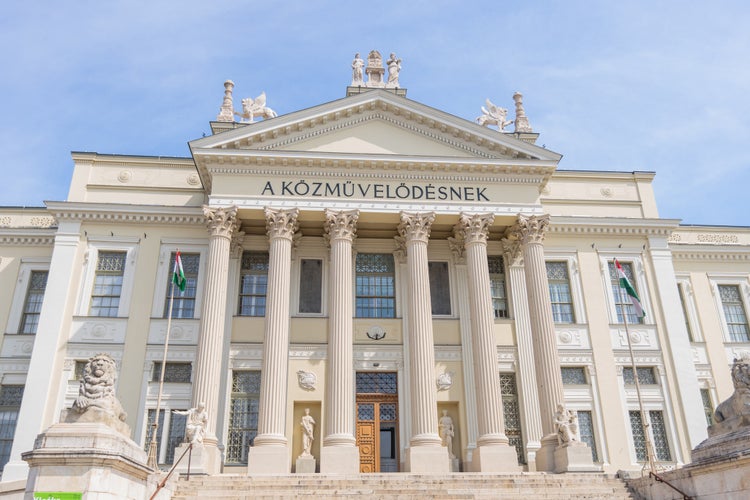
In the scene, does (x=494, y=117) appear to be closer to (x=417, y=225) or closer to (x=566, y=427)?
(x=417, y=225)

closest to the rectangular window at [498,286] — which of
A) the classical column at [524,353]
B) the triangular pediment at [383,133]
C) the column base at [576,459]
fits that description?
the classical column at [524,353]

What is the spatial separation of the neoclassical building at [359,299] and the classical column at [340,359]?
8 centimetres

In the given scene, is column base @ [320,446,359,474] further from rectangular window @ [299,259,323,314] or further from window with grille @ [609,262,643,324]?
window with grille @ [609,262,643,324]

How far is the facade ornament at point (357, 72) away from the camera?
28.1 metres

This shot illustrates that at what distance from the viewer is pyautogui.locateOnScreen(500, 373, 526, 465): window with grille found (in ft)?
76.5

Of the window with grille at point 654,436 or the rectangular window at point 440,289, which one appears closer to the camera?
the window with grille at point 654,436

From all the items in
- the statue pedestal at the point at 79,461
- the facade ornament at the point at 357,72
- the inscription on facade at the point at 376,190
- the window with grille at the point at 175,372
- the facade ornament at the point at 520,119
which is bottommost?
the statue pedestal at the point at 79,461

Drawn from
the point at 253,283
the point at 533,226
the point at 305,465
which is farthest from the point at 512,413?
the point at 253,283

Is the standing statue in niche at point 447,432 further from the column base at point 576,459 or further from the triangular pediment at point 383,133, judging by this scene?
the triangular pediment at point 383,133

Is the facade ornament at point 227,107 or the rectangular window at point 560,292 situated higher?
the facade ornament at point 227,107

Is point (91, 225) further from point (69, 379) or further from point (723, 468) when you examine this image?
point (723, 468)

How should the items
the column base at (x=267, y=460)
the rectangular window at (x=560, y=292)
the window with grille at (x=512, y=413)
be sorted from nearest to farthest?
1. the column base at (x=267, y=460)
2. the window with grille at (x=512, y=413)
3. the rectangular window at (x=560, y=292)

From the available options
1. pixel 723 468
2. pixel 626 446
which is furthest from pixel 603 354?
pixel 723 468

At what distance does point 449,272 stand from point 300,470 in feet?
30.7
